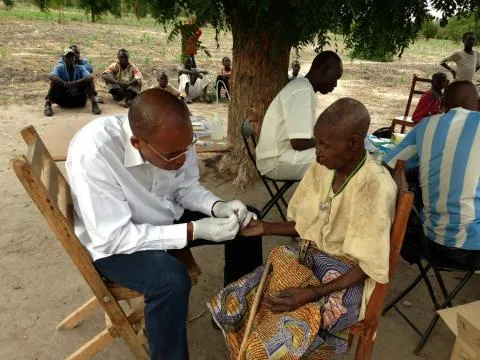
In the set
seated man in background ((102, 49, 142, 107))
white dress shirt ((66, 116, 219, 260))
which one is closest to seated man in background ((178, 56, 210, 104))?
seated man in background ((102, 49, 142, 107))

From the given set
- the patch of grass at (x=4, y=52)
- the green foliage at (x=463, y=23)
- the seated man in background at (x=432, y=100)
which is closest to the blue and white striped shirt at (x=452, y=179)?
the green foliage at (x=463, y=23)

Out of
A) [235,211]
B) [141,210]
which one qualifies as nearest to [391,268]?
[235,211]

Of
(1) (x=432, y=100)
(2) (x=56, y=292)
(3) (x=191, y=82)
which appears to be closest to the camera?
(2) (x=56, y=292)

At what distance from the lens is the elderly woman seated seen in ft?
5.31

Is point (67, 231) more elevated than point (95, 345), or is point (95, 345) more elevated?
point (67, 231)

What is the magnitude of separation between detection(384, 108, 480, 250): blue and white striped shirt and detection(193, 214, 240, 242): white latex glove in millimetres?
1115

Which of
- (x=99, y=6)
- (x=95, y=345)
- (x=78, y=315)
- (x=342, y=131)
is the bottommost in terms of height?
(x=78, y=315)

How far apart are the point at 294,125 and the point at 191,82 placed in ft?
19.7

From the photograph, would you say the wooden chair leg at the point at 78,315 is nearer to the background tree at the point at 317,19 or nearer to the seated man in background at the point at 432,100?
the background tree at the point at 317,19

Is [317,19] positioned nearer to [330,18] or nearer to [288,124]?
[330,18]

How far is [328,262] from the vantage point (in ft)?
6.11

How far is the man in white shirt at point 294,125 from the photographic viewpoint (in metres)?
2.99

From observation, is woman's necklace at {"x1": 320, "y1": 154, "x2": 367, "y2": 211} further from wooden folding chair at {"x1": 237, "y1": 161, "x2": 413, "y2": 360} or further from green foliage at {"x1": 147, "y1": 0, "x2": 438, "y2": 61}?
green foliage at {"x1": 147, "y1": 0, "x2": 438, "y2": 61}

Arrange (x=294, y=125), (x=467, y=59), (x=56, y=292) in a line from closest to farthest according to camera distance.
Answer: (x=56, y=292)
(x=294, y=125)
(x=467, y=59)
